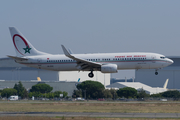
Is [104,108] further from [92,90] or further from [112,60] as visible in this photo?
[92,90]

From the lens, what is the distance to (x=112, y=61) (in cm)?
5681

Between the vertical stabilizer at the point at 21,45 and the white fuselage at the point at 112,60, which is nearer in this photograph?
the white fuselage at the point at 112,60

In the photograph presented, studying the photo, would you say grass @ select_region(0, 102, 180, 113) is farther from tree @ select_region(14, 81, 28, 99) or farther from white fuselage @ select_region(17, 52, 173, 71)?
tree @ select_region(14, 81, 28, 99)

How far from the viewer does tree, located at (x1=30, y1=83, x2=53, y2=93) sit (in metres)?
163

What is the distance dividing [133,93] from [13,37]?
78119 millimetres

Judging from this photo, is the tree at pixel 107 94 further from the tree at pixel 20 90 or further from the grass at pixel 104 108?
the grass at pixel 104 108

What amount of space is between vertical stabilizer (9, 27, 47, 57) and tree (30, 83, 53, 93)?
100m

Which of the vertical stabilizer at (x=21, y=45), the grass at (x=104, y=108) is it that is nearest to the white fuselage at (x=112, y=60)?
the vertical stabilizer at (x=21, y=45)

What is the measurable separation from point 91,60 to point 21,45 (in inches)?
596

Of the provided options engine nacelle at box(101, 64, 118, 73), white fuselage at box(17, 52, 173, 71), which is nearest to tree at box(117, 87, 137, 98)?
white fuselage at box(17, 52, 173, 71)

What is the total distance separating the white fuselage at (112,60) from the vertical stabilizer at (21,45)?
1.98 metres

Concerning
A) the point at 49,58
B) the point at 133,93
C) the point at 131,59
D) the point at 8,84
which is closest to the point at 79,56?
the point at 49,58

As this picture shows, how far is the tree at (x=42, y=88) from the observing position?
534 ft

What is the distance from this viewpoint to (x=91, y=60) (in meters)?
57.8
